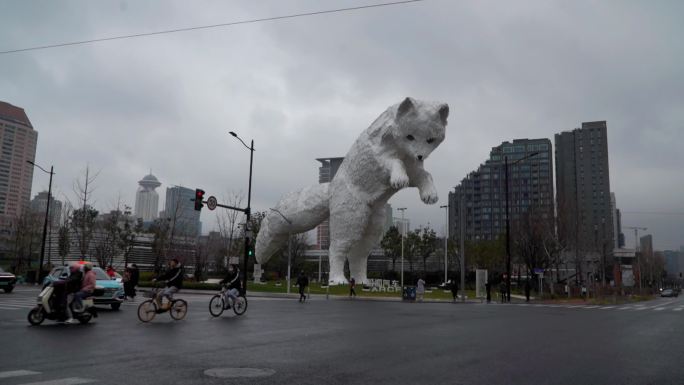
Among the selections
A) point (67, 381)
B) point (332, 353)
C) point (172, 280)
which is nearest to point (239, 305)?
point (172, 280)

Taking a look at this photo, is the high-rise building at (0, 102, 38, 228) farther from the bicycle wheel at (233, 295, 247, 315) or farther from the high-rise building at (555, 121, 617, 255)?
the high-rise building at (555, 121, 617, 255)

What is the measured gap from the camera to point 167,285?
13625mm

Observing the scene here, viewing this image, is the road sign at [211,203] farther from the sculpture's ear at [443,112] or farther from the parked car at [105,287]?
the sculpture's ear at [443,112]

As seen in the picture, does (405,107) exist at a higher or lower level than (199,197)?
higher

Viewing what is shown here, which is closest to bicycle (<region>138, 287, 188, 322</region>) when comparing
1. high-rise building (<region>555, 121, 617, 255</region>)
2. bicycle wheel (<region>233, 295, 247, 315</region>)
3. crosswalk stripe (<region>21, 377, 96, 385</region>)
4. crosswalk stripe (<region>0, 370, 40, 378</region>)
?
bicycle wheel (<region>233, 295, 247, 315</region>)

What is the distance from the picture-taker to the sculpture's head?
28.1 meters

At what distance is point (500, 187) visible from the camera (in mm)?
100875

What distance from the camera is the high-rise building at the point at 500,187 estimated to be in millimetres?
84125

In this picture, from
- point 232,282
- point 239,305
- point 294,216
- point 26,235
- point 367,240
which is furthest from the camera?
point 26,235

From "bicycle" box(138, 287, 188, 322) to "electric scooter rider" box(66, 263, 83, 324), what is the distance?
58.7 inches

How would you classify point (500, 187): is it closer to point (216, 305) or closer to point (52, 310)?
point (216, 305)

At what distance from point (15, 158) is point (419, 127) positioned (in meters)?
Answer: 63.2

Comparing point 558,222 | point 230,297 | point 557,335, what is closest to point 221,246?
point 558,222

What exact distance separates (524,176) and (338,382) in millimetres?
95949
